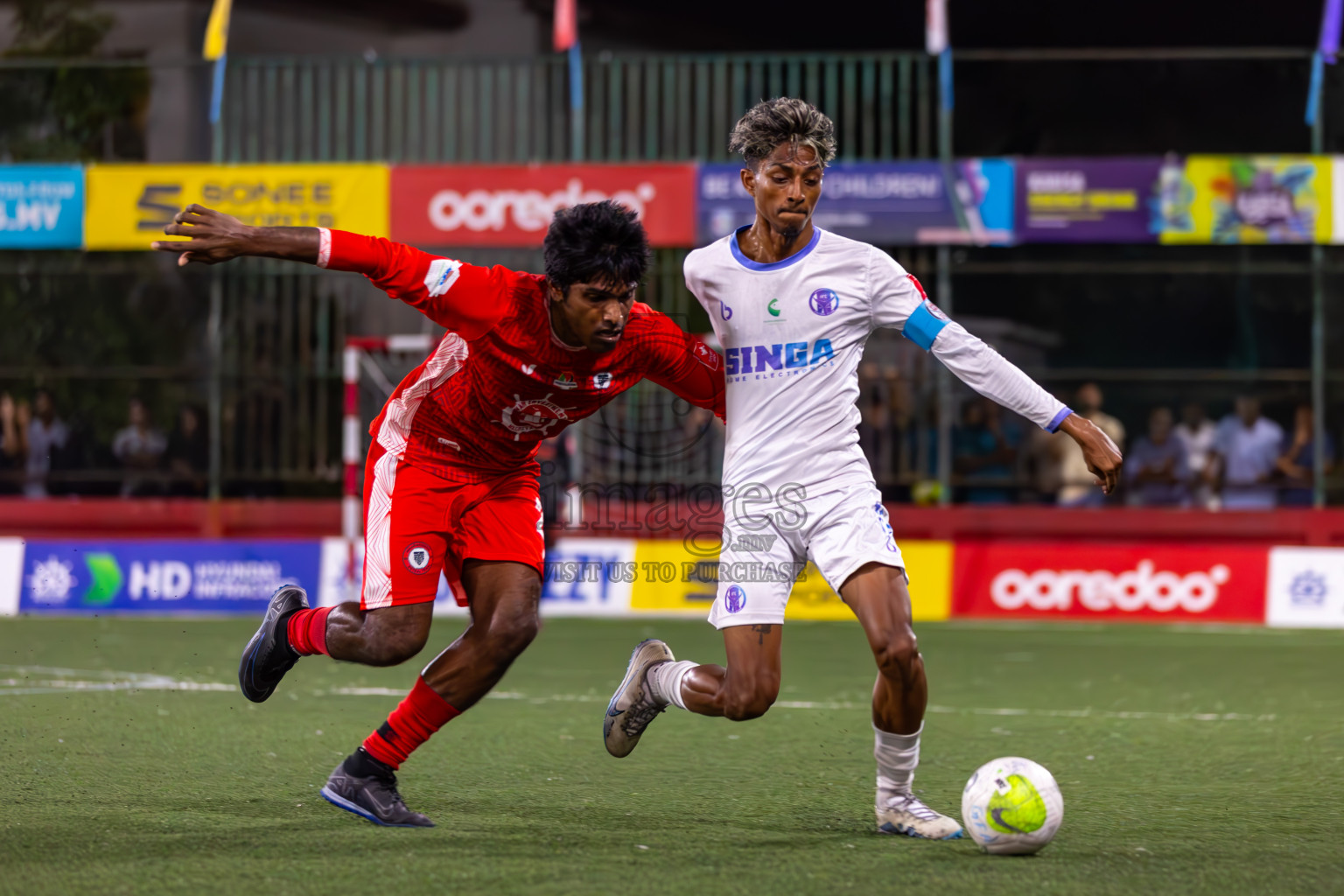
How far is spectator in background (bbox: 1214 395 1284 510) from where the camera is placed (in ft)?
53.5

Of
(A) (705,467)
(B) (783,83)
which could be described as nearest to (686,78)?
(B) (783,83)

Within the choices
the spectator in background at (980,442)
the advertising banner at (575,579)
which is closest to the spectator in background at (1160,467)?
the spectator in background at (980,442)

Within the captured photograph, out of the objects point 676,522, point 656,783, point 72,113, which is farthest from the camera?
point 72,113

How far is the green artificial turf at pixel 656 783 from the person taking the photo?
4730mm

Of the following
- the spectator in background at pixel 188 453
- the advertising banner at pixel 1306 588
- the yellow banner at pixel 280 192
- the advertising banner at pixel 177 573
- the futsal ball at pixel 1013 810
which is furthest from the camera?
the spectator in background at pixel 188 453

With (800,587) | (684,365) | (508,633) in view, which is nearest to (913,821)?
(508,633)

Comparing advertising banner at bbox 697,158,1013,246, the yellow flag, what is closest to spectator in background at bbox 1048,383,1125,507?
advertising banner at bbox 697,158,1013,246

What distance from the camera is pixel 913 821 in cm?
536

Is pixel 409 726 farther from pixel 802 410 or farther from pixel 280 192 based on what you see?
pixel 280 192

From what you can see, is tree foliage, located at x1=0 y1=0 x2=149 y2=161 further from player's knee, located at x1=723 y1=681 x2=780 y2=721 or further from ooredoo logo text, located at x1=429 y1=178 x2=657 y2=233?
player's knee, located at x1=723 y1=681 x2=780 y2=721

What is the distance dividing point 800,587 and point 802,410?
30.1 feet

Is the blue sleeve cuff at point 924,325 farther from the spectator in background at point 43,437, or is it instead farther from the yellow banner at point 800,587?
the spectator in background at point 43,437

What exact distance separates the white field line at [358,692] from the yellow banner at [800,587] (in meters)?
5.17

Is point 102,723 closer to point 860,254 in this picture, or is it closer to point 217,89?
point 860,254
